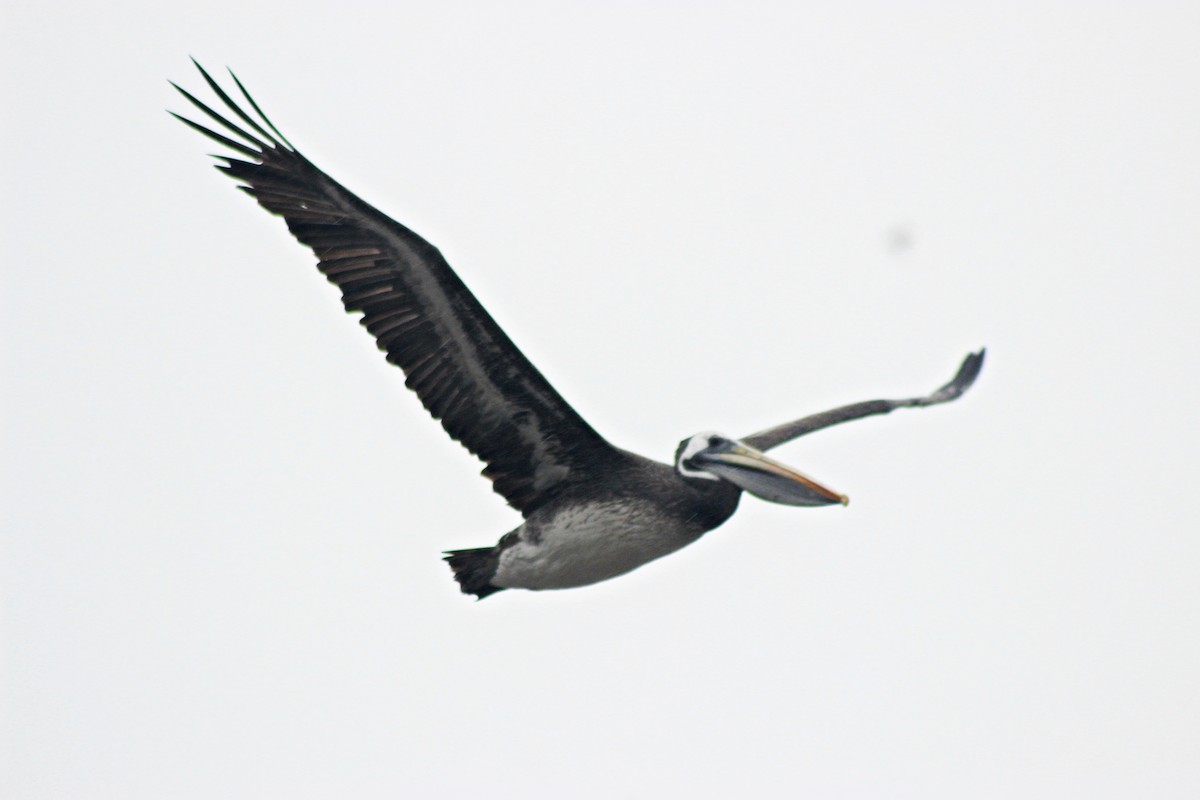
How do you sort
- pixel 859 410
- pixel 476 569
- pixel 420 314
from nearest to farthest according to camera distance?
pixel 420 314
pixel 476 569
pixel 859 410

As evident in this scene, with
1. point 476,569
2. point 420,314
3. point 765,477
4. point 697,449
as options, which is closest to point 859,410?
point 697,449

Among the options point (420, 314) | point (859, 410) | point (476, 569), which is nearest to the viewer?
point (420, 314)

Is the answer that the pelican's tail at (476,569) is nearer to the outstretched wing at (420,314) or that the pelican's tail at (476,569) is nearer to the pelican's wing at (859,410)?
the outstretched wing at (420,314)

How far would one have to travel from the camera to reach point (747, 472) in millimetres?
10562

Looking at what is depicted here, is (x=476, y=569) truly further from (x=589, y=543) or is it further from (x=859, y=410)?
(x=859, y=410)

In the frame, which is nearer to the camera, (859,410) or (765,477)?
(765,477)

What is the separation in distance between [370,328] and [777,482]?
2.64 metres

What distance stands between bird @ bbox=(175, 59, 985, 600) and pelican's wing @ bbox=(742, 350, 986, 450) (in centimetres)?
198

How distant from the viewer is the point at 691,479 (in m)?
A: 10.7

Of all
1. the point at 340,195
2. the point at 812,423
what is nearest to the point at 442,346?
the point at 340,195

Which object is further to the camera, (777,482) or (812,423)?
(812,423)

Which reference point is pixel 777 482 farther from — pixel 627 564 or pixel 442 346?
pixel 442 346

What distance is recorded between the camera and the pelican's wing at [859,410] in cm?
1285

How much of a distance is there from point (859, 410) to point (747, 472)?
3.22m
